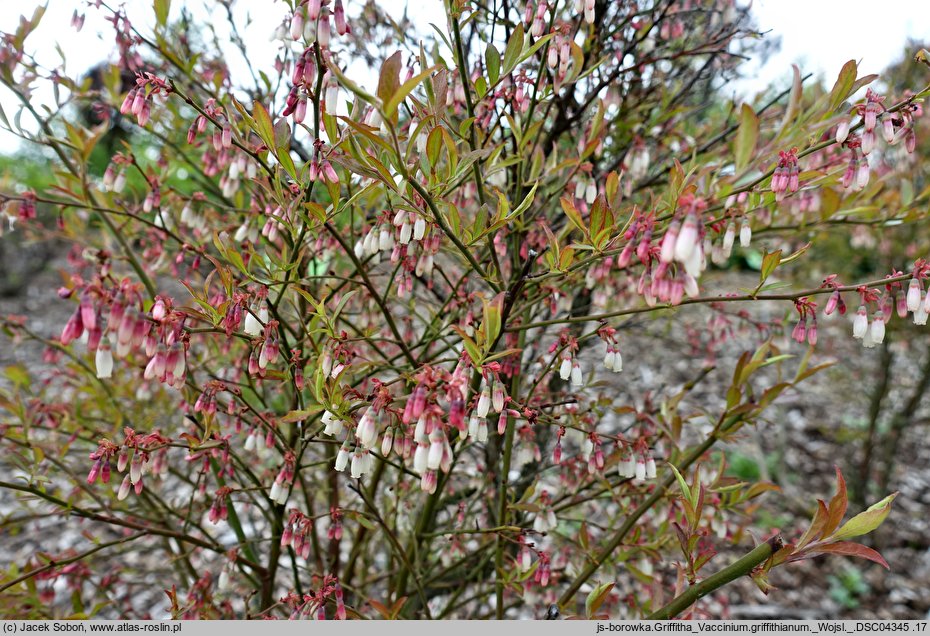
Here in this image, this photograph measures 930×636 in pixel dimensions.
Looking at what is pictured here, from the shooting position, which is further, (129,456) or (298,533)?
(298,533)

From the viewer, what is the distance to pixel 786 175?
1.18 m

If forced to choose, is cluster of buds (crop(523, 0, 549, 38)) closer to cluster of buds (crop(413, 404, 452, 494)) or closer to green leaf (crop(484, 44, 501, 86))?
green leaf (crop(484, 44, 501, 86))

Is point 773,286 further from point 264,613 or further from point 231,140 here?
point 264,613

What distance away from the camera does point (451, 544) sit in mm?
1991

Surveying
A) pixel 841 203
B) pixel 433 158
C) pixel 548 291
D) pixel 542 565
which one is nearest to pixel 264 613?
pixel 542 565

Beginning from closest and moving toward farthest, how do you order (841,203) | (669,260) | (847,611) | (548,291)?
(669,260)
(548,291)
(841,203)
(847,611)

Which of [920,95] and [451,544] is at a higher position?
[920,95]

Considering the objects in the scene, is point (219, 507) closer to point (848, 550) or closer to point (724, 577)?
point (724, 577)

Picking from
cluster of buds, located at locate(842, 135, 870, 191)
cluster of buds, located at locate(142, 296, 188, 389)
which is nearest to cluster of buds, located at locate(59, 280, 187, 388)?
cluster of buds, located at locate(142, 296, 188, 389)

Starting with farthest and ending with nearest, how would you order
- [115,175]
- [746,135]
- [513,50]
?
[115,175] → [513,50] → [746,135]

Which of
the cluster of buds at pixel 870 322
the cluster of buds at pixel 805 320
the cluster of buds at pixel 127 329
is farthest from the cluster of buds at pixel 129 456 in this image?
the cluster of buds at pixel 870 322

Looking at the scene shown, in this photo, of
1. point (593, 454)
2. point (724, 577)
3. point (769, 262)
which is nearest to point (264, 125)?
point (769, 262)

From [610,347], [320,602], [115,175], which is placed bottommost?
[320,602]

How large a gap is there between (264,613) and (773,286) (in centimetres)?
156
